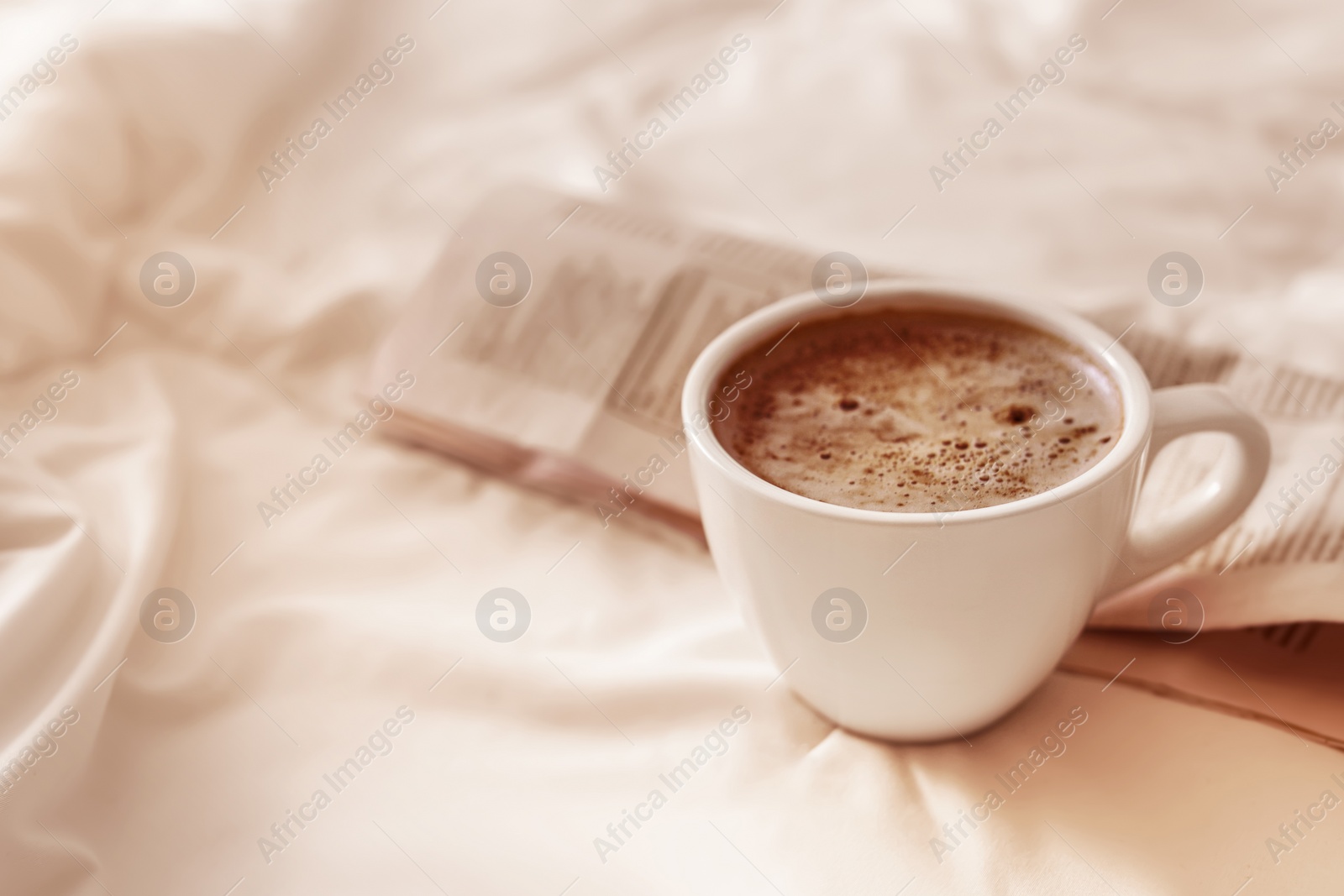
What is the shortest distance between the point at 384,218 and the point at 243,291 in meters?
0.18

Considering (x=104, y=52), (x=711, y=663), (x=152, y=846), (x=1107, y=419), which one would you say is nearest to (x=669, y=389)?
(x=711, y=663)

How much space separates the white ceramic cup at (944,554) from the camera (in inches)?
19.2

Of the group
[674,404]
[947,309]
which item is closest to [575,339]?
[674,404]

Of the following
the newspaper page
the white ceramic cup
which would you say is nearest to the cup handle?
the white ceramic cup

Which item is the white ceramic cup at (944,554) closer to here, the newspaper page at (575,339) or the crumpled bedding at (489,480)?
the crumpled bedding at (489,480)

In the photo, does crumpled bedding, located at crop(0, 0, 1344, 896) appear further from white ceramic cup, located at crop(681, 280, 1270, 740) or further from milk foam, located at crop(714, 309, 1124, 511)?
milk foam, located at crop(714, 309, 1124, 511)

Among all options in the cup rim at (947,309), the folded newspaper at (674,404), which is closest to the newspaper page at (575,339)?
the folded newspaper at (674,404)

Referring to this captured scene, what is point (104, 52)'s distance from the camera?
891mm

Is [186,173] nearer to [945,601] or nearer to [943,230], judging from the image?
[943,230]

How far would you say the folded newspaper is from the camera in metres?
0.63

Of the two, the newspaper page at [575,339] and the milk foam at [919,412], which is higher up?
the milk foam at [919,412]

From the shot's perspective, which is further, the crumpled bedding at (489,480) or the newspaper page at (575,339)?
the newspaper page at (575,339)

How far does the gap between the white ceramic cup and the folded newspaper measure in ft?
0.27

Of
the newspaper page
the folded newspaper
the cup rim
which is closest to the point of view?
the cup rim
